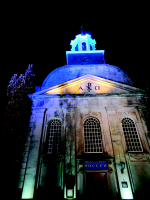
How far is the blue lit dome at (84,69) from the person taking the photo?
1751 centimetres

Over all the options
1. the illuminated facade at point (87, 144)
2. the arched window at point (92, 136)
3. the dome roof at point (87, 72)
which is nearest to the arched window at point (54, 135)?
the illuminated facade at point (87, 144)

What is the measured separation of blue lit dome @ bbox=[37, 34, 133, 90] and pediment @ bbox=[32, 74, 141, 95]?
1.01 m

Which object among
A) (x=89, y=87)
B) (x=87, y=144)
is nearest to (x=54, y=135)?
(x=87, y=144)

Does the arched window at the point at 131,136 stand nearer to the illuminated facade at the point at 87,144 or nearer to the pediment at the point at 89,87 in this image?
the illuminated facade at the point at 87,144

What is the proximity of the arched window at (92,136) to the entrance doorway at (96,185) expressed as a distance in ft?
6.01

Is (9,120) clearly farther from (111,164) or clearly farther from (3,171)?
(111,164)

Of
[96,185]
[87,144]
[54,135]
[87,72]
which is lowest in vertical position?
[96,185]

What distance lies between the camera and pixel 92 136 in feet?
40.9

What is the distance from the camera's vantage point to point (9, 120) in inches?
471

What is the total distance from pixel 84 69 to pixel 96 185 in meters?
12.8

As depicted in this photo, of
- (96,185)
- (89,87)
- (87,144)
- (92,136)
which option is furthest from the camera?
(89,87)

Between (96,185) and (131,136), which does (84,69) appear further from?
(96,185)

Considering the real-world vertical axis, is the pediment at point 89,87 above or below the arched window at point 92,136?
above

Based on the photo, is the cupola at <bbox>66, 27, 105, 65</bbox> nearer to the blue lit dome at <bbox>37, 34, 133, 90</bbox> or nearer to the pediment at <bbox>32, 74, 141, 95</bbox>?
the blue lit dome at <bbox>37, 34, 133, 90</bbox>
